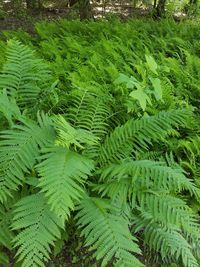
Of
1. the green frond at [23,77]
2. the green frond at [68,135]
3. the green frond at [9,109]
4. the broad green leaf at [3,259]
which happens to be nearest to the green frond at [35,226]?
the broad green leaf at [3,259]

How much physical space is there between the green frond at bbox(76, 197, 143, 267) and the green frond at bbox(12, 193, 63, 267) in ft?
0.76

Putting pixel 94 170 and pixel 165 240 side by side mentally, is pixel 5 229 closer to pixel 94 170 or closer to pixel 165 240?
pixel 94 170

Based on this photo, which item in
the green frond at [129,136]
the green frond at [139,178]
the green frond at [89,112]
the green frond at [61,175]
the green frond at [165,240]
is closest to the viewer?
the green frond at [61,175]

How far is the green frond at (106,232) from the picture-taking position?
2.62 meters

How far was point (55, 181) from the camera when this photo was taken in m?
2.60

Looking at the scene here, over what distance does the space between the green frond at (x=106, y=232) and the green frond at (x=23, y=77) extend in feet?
4.33

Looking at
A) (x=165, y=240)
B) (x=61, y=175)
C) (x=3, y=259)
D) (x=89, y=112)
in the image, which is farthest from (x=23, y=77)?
(x=165, y=240)

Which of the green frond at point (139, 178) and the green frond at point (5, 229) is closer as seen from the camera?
the green frond at point (5, 229)

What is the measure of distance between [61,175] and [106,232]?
1.79ft

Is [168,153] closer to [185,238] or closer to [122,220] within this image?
[185,238]

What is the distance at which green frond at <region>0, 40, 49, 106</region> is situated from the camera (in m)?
3.69

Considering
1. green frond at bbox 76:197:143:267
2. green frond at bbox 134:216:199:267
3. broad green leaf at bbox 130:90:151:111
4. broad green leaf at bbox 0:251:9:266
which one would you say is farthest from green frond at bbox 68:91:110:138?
broad green leaf at bbox 0:251:9:266

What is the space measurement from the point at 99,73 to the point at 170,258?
2351 millimetres

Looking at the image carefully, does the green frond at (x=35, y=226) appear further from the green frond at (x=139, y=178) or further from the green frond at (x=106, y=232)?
the green frond at (x=139, y=178)
